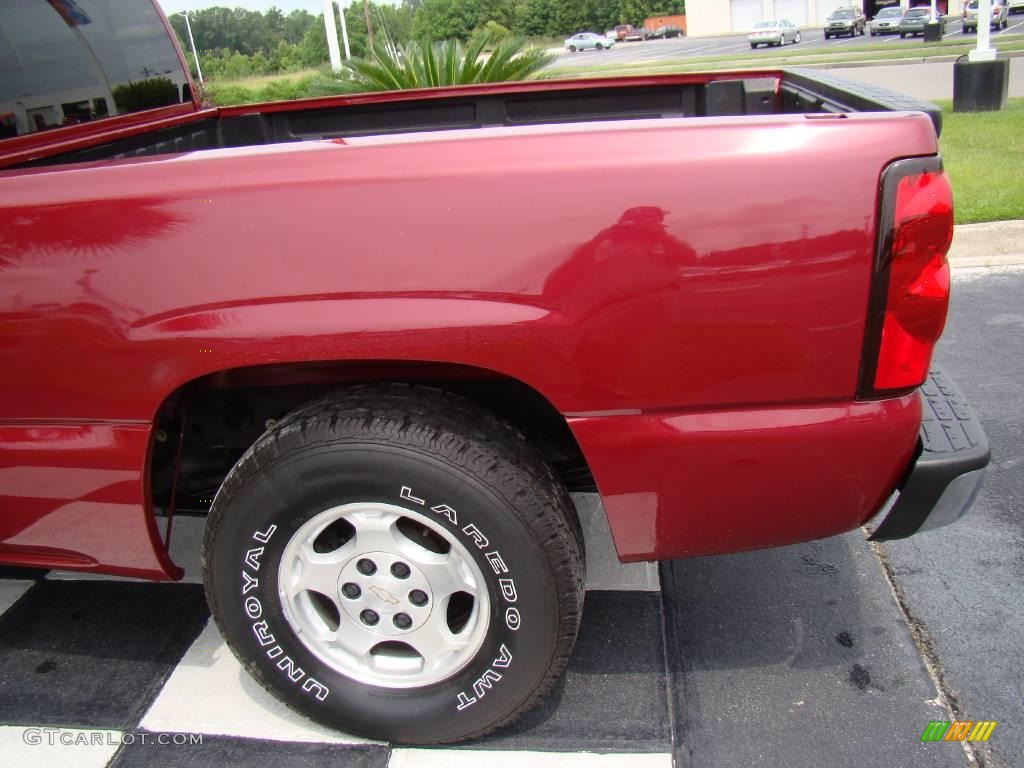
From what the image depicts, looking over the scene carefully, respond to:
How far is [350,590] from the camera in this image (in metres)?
2.02

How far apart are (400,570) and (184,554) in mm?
1383

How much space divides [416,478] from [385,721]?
0.68m

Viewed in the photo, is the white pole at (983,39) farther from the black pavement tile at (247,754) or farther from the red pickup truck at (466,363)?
the black pavement tile at (247,754)

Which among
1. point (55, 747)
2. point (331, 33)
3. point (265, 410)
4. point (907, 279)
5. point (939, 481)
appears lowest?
point (55, 747)

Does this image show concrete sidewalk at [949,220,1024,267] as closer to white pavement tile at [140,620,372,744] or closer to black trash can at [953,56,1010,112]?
white pavement tile at [140,620,372,744]

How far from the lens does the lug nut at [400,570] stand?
6.49ft

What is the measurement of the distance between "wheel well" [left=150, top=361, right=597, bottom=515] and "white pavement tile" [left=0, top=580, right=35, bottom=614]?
743 millimetres

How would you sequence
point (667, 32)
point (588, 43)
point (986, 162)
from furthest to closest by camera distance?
point (667, 32) < point (588, 43) < point (986, 162)

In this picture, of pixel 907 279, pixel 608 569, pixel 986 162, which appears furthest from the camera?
pixel 986 162

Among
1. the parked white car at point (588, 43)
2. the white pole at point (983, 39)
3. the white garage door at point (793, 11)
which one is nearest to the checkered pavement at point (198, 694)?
the white pole at point (983, 39)

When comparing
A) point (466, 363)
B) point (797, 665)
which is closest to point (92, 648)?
point (466, 363)

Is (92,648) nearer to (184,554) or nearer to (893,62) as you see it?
(184,554)

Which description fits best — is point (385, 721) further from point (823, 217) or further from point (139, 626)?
point (823, 217)

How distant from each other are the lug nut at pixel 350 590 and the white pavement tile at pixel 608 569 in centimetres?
91
